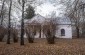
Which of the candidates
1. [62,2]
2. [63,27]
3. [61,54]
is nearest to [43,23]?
[63,27]

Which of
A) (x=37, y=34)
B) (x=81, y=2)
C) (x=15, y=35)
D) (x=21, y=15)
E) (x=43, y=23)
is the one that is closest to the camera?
(x=81, y=2)

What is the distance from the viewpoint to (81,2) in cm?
1638

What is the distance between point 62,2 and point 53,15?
2921 centimetres

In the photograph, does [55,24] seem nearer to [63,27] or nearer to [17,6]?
[63,27]

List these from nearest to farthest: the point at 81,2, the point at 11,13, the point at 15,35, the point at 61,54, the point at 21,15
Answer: the point at 61,54 → the point at 81,2 → the point at 21,15 → the point at 11,13 → the point at 15,35

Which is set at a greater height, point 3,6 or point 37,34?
point 3,6

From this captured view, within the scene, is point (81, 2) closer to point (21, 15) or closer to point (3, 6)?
point (21, 15)

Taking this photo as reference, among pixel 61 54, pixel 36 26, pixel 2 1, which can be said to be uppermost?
pixel 2 1

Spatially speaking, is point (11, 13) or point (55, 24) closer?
point (11, 13)

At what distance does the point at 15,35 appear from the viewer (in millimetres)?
29750

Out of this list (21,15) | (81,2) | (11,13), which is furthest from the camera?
(11,13)

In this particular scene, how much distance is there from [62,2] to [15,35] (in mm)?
14416

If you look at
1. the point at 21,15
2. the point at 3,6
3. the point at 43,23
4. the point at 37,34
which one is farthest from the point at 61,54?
the point at 37,34

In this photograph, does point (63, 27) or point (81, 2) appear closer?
→ point (81, 2)
